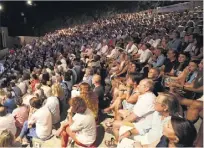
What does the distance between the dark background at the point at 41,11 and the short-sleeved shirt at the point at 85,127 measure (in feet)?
83.1

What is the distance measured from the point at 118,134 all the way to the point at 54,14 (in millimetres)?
29322

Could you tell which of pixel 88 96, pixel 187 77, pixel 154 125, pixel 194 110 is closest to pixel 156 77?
pixel 187 77

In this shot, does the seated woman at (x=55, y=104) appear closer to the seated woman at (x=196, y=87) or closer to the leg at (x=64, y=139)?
the leg at (x=64, y=139)

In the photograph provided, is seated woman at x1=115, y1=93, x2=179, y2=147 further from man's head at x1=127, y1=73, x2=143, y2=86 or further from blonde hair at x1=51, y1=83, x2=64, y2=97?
blonde hair at x1=51, y1=83, x2=64, y2=97

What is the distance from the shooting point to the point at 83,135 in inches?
197

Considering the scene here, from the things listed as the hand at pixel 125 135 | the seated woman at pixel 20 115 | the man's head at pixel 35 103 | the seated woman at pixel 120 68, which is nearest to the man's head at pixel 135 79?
the hand at pixel 125 135

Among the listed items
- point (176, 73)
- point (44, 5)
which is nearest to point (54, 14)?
point (44, 5)

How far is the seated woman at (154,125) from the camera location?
4.01 meters

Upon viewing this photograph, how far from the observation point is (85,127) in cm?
491

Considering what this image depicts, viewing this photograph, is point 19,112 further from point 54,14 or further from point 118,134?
point 54,14

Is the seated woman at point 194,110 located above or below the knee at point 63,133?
above

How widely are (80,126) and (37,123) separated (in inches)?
44.9

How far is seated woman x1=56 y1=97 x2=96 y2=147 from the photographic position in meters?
4.79

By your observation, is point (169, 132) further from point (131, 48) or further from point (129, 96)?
point (131, 48)
